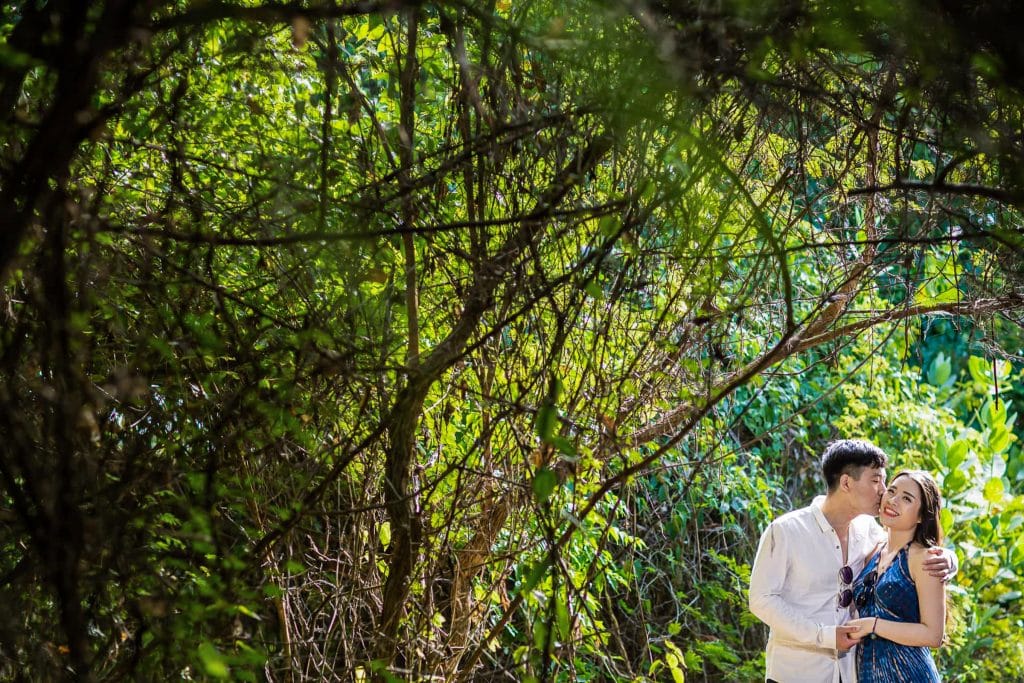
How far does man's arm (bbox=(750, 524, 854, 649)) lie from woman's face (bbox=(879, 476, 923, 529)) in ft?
1.23

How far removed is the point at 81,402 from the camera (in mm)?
1648

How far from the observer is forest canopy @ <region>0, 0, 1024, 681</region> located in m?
1.60

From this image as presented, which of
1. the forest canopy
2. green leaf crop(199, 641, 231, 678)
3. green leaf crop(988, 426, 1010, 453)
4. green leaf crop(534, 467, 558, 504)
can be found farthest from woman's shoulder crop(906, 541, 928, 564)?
green leaf crop(988, 426, 1010, 453)

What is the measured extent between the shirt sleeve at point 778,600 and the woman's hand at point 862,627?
0.27 ft

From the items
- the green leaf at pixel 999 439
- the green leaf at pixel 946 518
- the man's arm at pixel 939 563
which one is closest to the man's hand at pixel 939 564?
the man's arm at pixel 939 563

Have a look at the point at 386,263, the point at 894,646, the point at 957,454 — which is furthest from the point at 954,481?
the point at 386,263

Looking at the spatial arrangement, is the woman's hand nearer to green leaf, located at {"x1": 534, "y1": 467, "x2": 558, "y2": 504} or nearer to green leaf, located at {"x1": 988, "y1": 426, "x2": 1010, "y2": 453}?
green leaf, located at {"x1": 534, "y1": 467, "x2": 558, "y2": 504}

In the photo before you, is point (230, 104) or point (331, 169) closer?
point (331, 169)

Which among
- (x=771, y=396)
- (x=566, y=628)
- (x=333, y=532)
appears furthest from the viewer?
(x=771, y=396)

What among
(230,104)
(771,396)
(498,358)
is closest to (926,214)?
(498,358)

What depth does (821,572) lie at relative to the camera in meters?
3.90

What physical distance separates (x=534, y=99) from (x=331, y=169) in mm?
465

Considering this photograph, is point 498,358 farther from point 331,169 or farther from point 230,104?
point 230,104

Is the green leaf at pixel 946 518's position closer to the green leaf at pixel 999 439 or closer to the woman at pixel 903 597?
the green leaf at pixel 999 439
